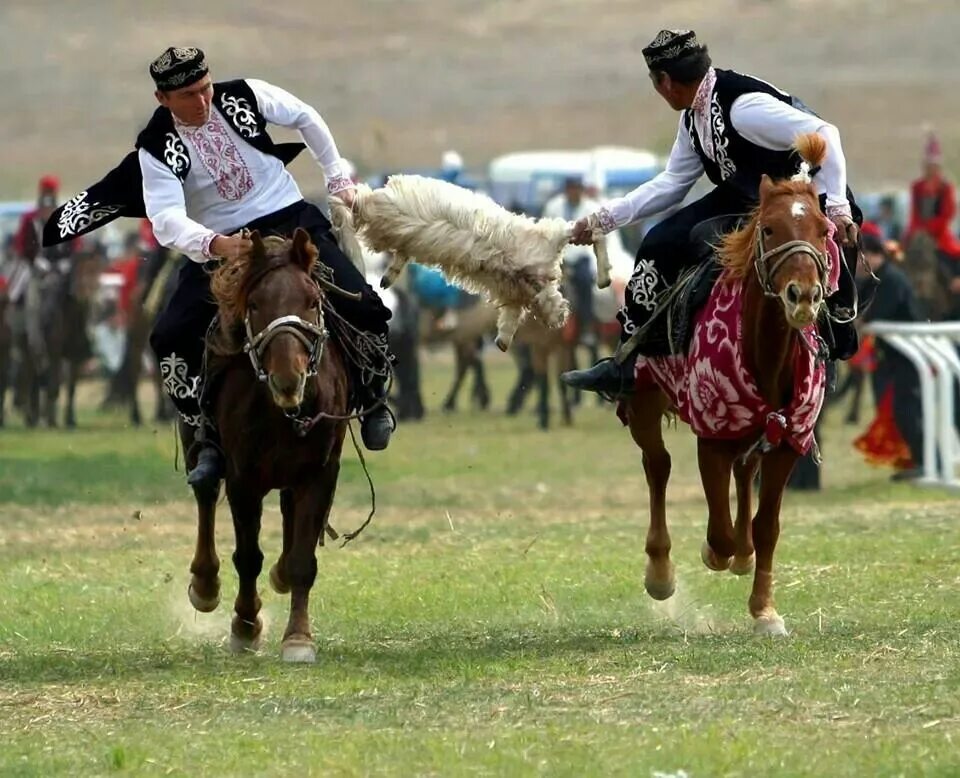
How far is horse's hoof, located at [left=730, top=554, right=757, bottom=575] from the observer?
1002 cm

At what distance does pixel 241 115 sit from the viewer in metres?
9.60

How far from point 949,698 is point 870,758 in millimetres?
965

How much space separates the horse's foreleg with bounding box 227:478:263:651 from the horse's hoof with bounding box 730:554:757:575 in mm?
2021

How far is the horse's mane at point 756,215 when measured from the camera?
8.98 m

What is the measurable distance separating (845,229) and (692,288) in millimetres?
699

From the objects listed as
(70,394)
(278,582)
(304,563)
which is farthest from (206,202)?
(70,394)

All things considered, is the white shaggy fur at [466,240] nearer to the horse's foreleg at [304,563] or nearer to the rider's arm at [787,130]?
the rider's arm at [787,130]

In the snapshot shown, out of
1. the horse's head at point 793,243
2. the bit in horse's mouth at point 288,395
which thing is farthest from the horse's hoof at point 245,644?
the horse's head at point 793,243

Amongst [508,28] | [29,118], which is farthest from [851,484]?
[508,28]

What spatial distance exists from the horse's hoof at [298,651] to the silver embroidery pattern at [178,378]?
112 centimetres

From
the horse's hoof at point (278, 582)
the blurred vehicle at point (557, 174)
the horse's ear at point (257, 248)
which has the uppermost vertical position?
the blurred vehicle at point (557, 174)

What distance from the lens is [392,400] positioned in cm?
2583

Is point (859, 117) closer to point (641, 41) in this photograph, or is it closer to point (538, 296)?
point (641, 41)

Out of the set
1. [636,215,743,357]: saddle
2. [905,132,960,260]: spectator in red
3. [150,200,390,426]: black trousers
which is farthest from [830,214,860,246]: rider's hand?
[905,132,960,260]: spectator in red
